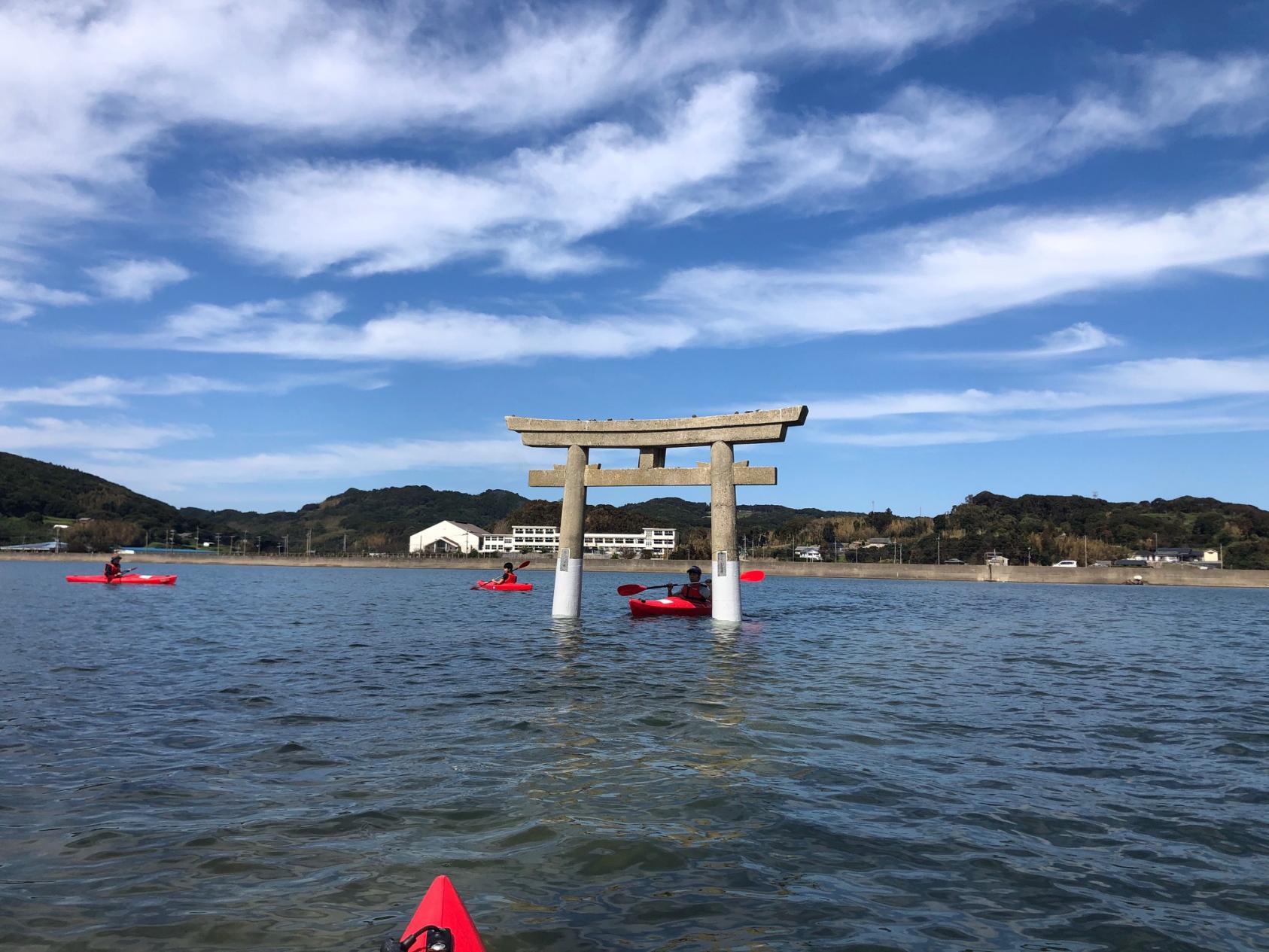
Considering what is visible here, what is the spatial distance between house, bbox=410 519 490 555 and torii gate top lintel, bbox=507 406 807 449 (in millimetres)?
142933

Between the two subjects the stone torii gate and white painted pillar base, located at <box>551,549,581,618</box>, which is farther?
white painted pillar base, located at <box>551,549,581,618</box>

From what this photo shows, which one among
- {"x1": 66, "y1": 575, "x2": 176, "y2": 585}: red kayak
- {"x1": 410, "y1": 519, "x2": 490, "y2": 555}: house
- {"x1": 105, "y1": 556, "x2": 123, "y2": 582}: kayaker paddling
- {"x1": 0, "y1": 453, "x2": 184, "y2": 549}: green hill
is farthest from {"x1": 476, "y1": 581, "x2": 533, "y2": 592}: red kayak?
{"x1": 0, "y1": 453, "x2": 184, "y2": 549}: green hill

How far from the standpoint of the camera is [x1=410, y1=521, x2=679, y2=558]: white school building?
156 meters

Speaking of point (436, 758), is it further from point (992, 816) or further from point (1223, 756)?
point (1223, 756)

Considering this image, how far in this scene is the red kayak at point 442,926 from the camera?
3.48 metres

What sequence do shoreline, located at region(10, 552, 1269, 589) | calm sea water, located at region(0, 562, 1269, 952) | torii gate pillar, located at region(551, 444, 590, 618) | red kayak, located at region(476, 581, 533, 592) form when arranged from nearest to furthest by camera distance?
1. calm sea water, located at region(0, 562, 1269, 952)
2. torii gate pillar, located at region(551, 444, 590, 618)
3. red kayak, located at region(476, 581, 533, 592)
4. shoreline, located at region(10, 552, 1269, 589)

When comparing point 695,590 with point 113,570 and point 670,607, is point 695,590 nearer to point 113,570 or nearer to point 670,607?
point 670,607

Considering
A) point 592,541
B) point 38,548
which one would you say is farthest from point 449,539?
point 38,548

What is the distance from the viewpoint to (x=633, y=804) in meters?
6.42

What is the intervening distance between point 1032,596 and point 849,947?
57.0 metres

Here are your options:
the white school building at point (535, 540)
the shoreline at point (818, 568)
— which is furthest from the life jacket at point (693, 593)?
the white school building at point (535, 540)

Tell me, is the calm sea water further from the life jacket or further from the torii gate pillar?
the life jacket

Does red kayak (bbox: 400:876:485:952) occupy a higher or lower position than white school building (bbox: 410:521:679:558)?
lower

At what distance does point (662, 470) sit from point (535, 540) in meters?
137
